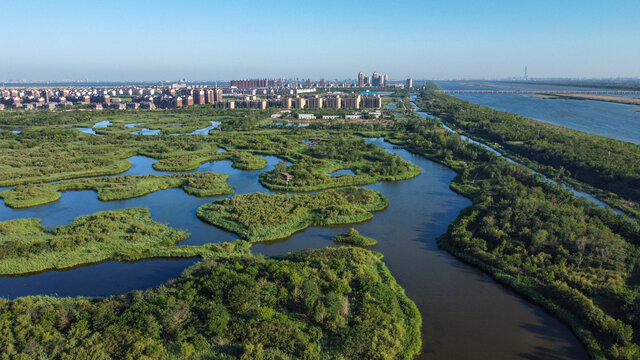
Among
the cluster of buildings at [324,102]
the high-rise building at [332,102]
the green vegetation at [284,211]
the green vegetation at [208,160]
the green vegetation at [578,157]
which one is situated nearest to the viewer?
the green vegetation at [284,211]

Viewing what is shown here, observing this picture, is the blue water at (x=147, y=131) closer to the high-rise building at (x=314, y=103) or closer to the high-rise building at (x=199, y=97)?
the high-rise building at (x=199, y=97)

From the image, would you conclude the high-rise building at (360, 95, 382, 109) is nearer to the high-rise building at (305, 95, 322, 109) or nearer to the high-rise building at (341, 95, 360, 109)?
the high-rise building at (341, 95, 360, 109)

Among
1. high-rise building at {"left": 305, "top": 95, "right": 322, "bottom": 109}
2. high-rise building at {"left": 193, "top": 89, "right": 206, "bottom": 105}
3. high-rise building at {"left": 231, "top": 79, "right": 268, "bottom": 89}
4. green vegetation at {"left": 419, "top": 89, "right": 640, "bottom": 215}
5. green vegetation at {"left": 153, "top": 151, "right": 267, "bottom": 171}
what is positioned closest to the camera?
green vegetation at {"left": 419, "top": 89, "right": 640, "bottom": 215}

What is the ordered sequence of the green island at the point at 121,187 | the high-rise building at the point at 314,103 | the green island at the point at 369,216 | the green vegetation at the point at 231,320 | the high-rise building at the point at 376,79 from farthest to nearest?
the high-rise building at the point at 376,79
the high-rise building at the point at 314,103
the green island at the point at 121,187
the green island at the point at 369,216
the green vegetation at the point at 231,320

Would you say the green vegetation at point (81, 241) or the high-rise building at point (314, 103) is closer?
the green vegetation at point (81, 241)

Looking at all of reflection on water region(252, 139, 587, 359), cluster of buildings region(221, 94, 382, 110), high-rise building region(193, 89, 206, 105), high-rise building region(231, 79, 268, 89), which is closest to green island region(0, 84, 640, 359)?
reflection on water region(252, 139, 587, 359)

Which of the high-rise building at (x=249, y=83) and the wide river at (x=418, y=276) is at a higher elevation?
the high-rise building at (x=249, y=83)

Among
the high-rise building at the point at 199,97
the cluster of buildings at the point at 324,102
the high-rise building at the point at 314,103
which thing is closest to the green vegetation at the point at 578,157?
the cluster of buildings at the point at 324,102
